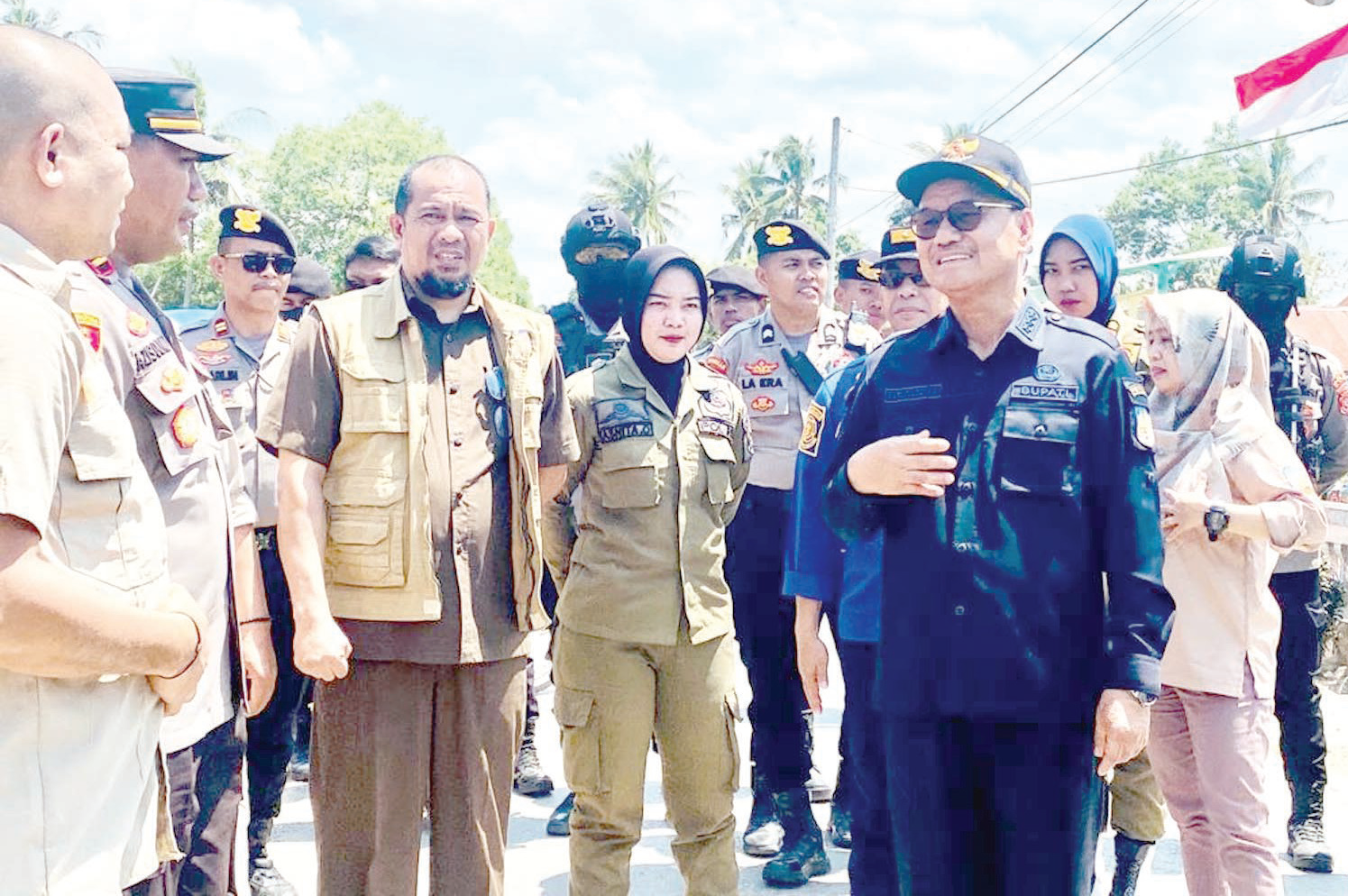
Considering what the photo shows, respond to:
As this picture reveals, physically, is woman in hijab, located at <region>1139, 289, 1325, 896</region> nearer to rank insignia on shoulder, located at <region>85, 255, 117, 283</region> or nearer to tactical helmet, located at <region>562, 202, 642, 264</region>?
tactical helmet, located at <region>562, 202, 642, 264</region>

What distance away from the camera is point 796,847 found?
4.23m

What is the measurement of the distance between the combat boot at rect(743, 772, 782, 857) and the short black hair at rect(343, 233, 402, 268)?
3.09 m

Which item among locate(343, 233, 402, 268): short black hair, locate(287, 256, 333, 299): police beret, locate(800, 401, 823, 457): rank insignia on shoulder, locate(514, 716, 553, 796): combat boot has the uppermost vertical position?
locate(343, 233, 402, 268): short black hair

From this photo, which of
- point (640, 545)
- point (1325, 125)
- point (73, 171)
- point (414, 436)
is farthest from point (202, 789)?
point (1325, 125)

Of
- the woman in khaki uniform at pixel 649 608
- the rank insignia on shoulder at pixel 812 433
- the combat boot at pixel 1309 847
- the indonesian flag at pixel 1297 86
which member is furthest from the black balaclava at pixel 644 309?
the indonesian flag at pixel 1297 86

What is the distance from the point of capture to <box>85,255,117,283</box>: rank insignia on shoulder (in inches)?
102

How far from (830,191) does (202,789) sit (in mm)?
24123

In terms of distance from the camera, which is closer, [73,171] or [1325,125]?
[73,171]

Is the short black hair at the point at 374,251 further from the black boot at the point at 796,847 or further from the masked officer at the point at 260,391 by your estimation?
the black boot at the point at 796,847

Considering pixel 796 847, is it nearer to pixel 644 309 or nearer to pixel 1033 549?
pixel 644 309

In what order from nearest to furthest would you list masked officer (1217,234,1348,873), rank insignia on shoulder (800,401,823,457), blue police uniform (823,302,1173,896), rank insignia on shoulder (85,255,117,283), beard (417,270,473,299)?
blue police uniform (823,302,1173,896), rank insignia on shoulder (85,255,117,283), beard (417,270,473,299), rank insignia on shoulder (800,401,823,457), masked officer (1217,234,1348,873)

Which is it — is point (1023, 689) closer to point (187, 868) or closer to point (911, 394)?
point (911, 394)

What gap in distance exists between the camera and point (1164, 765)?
131 inches

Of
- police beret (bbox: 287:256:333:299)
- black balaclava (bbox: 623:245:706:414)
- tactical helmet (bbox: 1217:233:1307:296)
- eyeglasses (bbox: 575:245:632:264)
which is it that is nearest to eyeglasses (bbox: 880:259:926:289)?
black balaclava (bbox: 623:245:706:414)
